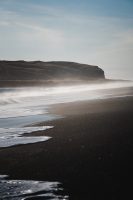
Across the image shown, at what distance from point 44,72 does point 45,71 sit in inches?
76.3

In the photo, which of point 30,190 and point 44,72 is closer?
point 30,190

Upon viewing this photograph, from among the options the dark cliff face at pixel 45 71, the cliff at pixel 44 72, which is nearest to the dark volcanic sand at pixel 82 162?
the cliff at pixel 44 72

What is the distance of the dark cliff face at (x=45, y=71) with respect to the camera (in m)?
97.1

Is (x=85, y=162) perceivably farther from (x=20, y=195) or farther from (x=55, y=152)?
(x=20, y=195)

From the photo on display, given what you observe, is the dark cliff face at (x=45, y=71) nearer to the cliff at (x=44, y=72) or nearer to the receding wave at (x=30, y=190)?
the cliff at (x=44, y=72)

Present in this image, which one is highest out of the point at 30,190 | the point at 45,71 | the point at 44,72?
the point at 45,71

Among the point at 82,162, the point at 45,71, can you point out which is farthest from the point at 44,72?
the point at 82,162

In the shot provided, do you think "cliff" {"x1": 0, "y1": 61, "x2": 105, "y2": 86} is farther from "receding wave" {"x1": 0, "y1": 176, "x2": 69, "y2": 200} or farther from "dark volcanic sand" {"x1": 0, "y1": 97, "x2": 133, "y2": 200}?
"receding wave" {"x1": 0, "y1": 176, "x2": 69, "y2": 200}

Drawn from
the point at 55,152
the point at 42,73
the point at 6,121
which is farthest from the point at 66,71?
the point at 55,152

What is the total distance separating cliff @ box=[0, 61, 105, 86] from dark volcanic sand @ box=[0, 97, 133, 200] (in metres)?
58.2

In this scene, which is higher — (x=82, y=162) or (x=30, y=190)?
(x=82, y=162)

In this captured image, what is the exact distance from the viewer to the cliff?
95875 millimetres

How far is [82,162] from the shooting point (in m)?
10.4

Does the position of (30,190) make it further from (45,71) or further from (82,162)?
(45,71)
